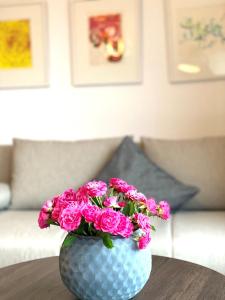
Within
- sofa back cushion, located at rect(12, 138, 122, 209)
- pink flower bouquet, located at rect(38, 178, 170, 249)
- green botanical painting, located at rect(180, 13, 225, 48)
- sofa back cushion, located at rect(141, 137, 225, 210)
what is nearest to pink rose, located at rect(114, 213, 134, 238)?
pink flower bouquet, located at rect(38, 178, 170, 249)

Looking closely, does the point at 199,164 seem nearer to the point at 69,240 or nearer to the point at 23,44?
the point at 69,240

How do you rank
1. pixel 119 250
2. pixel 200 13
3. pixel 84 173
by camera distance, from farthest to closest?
pixel 200 13 → pixel 84 173 → pixel 119 250

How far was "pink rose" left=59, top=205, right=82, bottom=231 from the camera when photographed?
0.96 m

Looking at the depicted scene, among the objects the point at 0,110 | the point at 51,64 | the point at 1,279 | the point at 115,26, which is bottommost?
the point at 1,279

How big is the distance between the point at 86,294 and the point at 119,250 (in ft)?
0.50

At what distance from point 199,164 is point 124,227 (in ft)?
4.47

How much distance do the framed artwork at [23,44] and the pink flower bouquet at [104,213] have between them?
192 centimetres

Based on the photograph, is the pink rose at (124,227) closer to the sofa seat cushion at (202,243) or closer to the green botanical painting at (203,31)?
the sofa seat cushion at (202,243)

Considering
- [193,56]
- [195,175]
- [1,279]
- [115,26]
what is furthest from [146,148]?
[1,279]

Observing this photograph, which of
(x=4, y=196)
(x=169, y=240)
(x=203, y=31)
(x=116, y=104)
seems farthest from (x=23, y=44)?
(x=169, y=240)

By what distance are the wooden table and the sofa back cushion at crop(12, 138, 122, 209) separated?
1008 millimetres

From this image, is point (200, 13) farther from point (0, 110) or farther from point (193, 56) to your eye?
point (0, 110)

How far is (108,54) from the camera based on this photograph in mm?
2711

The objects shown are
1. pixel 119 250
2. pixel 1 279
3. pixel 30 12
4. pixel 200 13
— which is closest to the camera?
pixel 119 250
